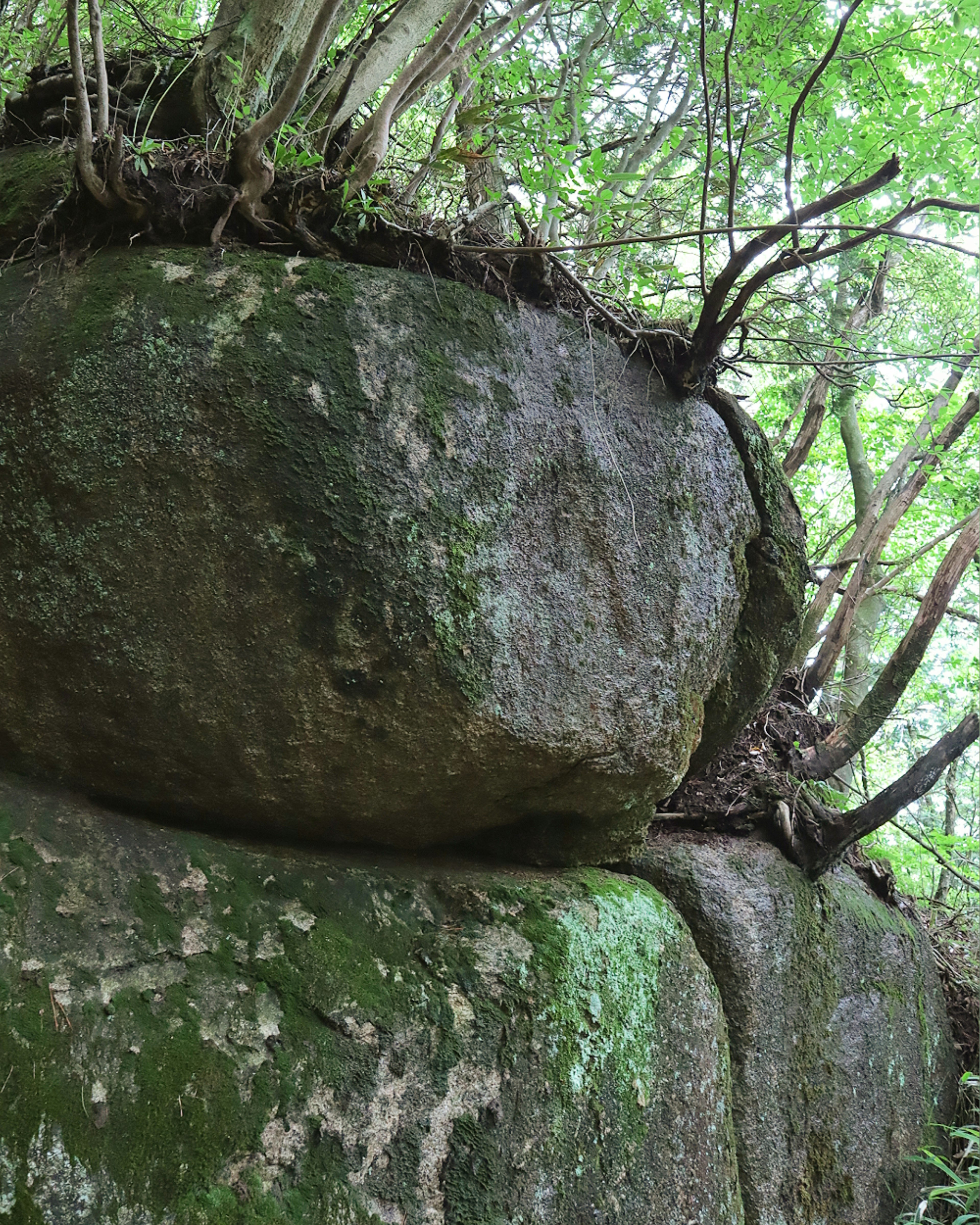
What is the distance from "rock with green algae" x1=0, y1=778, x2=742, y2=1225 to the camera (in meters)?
2.05

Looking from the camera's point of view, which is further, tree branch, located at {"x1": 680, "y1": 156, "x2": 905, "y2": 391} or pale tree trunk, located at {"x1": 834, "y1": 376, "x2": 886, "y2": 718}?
pale tree trunk, located at {"x1": 834, "y1": 376, "x2": 886, "y2": 718}

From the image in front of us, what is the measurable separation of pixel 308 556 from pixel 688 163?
643 cm

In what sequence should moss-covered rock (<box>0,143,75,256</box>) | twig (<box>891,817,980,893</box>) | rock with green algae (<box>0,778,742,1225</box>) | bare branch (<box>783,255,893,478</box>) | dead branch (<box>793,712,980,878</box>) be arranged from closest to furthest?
1. rock with green algae (<box>0,778,742,1225</box>)
2. moss-covered rock (<box>0,143,75,256</box>)
3. dead branch (<box>793,712,980,878</box>)
4. twig (<box>891,817,980,893</box>)
5. bare branch (<box>783,255,893,478</box>)

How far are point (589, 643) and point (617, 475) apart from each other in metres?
0.65

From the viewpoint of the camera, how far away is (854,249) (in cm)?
654

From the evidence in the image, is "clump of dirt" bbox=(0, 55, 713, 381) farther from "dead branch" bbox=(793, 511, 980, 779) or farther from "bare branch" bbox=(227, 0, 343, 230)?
"dead branch" bbox=(793, 511, 980, 779)

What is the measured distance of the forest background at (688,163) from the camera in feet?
9.05

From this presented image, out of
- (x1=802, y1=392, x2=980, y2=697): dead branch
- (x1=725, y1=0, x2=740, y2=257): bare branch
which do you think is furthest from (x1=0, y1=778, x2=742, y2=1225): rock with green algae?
(x1=802, y1=392, x2=980, y2=697): dead branch

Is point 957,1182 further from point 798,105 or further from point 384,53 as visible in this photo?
point 384,53

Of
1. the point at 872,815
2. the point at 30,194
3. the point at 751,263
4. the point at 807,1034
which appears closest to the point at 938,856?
the point at 872,815

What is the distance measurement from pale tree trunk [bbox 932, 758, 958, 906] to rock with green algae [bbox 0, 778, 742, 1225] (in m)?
4.14

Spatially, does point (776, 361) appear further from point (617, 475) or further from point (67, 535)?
point (67, 535)

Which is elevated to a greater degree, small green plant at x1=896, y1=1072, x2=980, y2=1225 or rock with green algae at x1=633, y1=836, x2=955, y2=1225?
rock with green algae at x1=633, y1=836, x2=955, y2=1225

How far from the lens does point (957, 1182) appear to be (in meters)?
3.74
